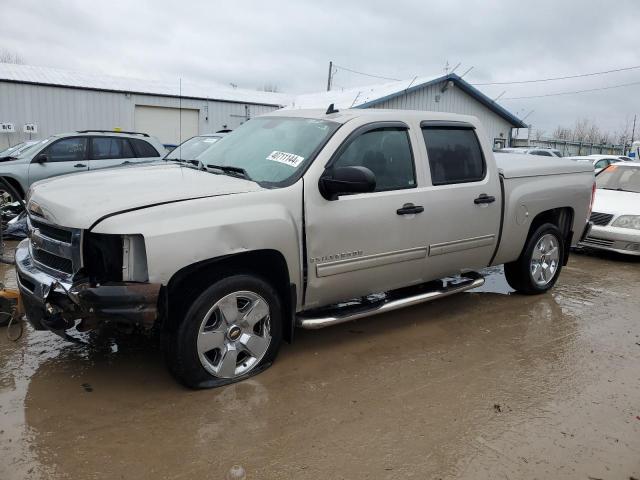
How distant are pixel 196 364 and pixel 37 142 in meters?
8.84

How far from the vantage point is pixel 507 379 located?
12.9ft

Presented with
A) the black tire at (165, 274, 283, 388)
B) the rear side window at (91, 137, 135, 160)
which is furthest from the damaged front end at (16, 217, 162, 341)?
the rear side window at (91, 137, 135, 160)

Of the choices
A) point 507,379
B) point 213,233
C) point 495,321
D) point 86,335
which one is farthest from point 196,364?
point 495,321

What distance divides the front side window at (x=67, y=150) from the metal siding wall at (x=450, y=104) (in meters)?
14.5

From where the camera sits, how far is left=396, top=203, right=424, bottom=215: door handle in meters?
4.27

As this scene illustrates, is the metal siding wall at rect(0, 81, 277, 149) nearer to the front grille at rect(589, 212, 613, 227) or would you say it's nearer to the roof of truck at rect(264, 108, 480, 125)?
the front grille at rect(589, 212, 613, 227)

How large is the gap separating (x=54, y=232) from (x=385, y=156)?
98.1 inches

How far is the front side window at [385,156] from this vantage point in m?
Answer: 4.15

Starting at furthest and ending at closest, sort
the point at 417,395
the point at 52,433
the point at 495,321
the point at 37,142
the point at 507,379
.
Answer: the point at 37,142
the point at 495,321
the point at 507,379
the point at 417,395
the point at 52,433

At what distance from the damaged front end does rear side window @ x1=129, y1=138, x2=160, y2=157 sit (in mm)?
7689

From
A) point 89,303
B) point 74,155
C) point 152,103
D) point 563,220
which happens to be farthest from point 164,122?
point 89,303

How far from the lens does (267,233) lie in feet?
11.5

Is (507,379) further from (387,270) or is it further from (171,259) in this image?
(171,259)

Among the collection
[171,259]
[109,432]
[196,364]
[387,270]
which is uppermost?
[171,259]
